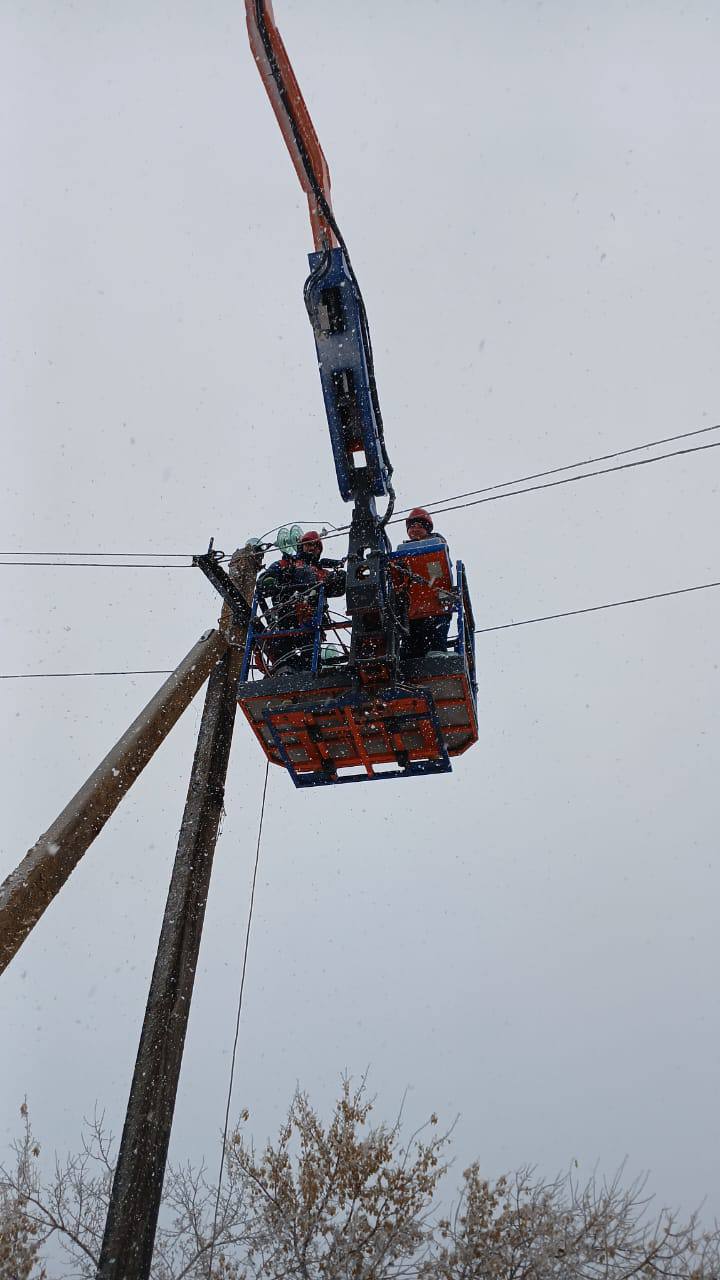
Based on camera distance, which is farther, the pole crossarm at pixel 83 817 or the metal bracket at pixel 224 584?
the metal bracket at pixel 224 584

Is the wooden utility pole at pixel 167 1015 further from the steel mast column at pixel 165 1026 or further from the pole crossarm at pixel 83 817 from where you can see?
the pole crossarm at pixel 83 817

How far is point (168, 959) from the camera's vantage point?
6500 millimetres

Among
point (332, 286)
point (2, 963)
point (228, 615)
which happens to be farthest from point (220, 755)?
point (332, 286)

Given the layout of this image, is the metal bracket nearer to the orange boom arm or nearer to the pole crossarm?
the pole crossarm

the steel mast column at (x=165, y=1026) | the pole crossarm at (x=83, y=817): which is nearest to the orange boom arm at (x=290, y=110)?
the pole crossarm at (x=83, y=817)

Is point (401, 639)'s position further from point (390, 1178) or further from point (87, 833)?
point (390, 1178)

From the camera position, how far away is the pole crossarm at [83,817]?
5.16m

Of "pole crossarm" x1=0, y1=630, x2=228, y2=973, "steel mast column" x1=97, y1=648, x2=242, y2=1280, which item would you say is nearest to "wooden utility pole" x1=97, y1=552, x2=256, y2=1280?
"steel mast column" x1=97, y1=648, x2=242, y2=1280

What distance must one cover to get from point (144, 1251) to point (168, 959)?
1814 millimetres

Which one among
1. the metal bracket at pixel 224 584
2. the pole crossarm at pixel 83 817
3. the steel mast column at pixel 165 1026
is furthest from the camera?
the metal bracket at pixel 224 584

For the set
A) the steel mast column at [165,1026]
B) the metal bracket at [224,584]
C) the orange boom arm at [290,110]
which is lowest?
the steel mast column at [165,1026]

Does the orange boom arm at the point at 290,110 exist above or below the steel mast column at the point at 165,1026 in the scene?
above

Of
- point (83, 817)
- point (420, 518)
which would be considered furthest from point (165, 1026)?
point (420, 518)

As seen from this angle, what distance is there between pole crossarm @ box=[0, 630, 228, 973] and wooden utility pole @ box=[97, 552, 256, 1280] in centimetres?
50
